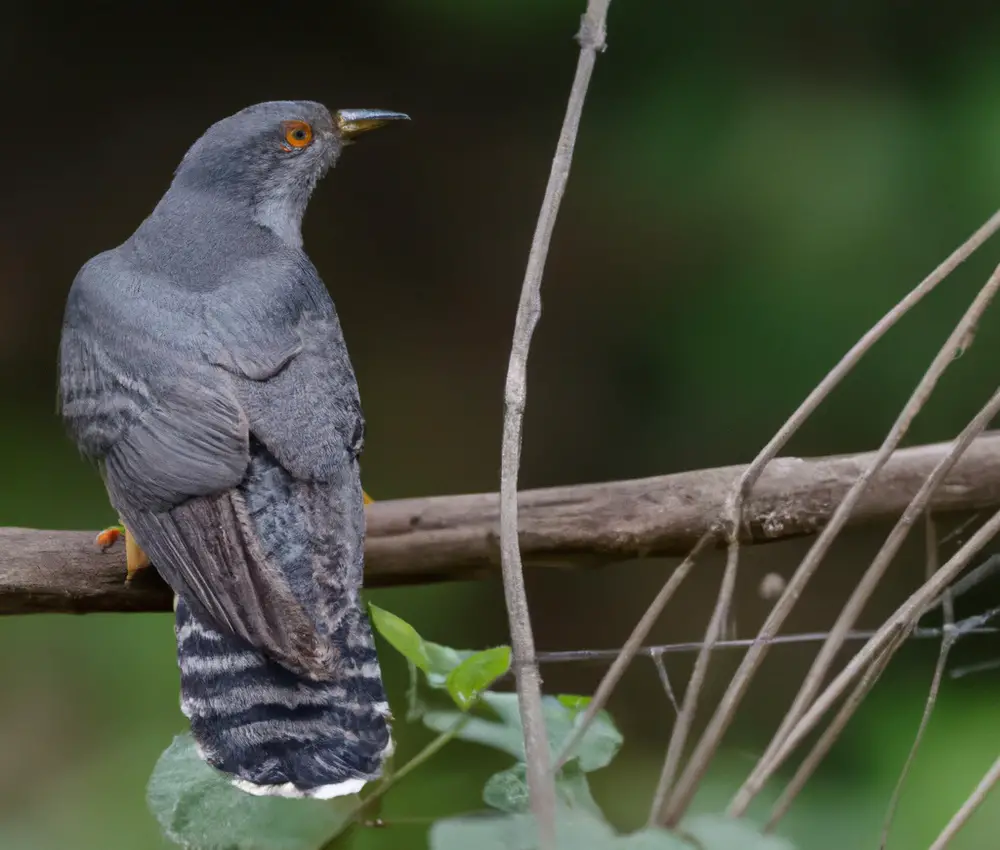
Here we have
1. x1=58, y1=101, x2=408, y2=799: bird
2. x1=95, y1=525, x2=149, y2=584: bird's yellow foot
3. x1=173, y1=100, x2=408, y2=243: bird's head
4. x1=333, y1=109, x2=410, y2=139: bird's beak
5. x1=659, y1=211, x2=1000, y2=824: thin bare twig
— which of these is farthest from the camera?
x1=333, y1=109, x2=410, y2=139: bird's beak

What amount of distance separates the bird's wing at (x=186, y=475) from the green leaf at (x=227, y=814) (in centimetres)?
21

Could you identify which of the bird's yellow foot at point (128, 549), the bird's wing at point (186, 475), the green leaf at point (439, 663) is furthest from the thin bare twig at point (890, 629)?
the bird's yellow foot at point (128, 549)

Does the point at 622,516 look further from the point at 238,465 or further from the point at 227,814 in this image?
the point at 227,814

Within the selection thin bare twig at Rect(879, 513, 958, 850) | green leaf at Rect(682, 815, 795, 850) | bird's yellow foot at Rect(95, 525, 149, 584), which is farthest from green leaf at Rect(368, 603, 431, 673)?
bird's yellow foot at Rect(95, 525, 149, 584)

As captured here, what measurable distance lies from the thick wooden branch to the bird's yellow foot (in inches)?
0.9

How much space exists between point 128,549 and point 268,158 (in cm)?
97

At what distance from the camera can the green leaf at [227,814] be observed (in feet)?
5.12

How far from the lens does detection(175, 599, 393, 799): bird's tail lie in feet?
5.57

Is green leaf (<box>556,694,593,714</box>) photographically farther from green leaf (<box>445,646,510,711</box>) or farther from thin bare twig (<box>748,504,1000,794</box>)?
thin bare twig (<box>748,504,1000,794</box>)

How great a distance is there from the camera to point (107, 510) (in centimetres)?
361

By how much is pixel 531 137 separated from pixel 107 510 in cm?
193

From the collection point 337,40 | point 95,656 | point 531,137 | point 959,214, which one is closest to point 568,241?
point 531,137

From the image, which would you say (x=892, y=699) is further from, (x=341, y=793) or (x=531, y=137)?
(x=531, y=137)

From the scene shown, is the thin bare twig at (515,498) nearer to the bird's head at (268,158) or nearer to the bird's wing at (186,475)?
the bird's wing at (186,475)
